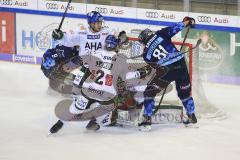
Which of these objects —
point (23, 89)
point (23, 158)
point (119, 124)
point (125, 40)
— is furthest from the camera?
point (23, 89)

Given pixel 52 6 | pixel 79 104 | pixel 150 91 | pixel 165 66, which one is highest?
pixel 52 6

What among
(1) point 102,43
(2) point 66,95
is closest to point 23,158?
(1) point 102,43

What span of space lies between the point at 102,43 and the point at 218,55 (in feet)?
8.90

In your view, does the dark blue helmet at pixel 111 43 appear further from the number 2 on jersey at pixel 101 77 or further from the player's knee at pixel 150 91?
the player's knee at pixel 150 91

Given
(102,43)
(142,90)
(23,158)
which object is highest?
(102,43)

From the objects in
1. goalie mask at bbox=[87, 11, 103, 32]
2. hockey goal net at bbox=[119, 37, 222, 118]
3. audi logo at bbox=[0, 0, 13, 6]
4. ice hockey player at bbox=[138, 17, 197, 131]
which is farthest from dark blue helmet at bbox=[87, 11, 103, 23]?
audi logo at bbox=[0, 0, 13, 6]

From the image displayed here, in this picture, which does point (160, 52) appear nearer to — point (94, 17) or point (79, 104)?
point (94, 17)

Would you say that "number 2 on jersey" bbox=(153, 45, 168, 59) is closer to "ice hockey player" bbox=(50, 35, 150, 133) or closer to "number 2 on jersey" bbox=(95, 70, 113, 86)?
"ice hockey player" bbox=(50, 35, 150, 133)

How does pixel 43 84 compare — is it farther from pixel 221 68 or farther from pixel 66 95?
pixel 221 68

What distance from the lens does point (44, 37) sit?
10172 mm

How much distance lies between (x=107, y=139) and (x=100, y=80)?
1.78ft

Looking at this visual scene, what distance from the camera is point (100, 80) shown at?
600 cm

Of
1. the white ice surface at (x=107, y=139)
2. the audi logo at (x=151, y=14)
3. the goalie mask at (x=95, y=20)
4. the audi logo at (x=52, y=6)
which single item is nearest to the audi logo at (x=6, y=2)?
the audi logo at (x=52, y=6)

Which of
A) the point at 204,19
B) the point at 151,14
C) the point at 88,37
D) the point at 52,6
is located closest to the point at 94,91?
the point at 88,37
